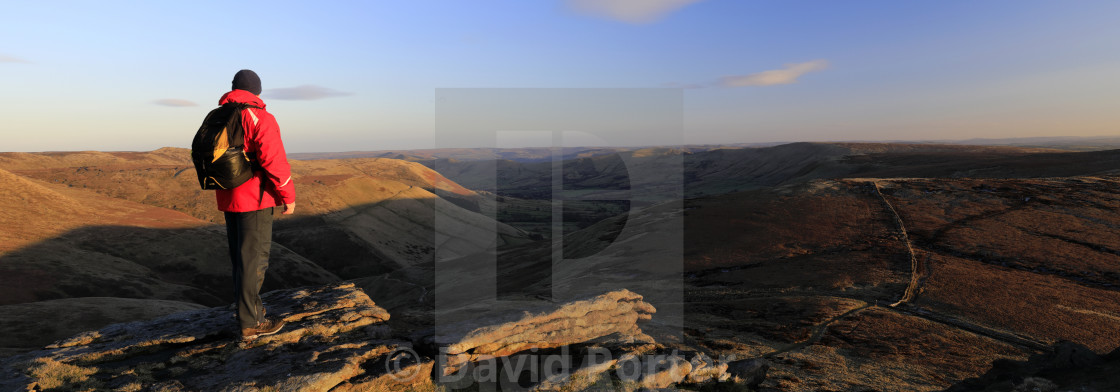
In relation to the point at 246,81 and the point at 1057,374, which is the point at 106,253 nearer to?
the point at 246,81

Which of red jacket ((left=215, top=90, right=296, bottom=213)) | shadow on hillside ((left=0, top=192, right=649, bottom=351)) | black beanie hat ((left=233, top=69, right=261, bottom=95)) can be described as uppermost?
black beanie hat ((left=233, top=69, right=261, bottom=95))

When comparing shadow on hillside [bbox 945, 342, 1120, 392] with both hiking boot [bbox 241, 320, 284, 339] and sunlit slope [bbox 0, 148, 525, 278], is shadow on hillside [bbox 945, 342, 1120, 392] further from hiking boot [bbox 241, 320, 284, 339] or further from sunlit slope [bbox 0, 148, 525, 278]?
sunlit slope [bbox 0, 148, 525, 278]

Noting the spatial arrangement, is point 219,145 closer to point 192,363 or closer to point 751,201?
point 192,363

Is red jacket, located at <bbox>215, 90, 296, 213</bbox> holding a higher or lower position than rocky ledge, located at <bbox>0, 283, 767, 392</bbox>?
higher

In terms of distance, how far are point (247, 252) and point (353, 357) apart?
85.9 inches

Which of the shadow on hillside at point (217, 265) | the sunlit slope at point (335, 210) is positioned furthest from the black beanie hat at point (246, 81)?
the sunlit slope at point (335, 210)

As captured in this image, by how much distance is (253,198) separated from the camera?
6.71m

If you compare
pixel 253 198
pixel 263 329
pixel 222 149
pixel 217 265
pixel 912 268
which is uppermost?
pixel 222 149

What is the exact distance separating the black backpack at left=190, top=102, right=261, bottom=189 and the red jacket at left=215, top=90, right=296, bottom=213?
0.35ft

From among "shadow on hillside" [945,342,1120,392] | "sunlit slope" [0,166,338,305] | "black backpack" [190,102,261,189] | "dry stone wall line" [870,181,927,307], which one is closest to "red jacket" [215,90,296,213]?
"black backpack" [190,102,261,189]

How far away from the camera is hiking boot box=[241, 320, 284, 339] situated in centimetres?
715

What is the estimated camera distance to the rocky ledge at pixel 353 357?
6.26m

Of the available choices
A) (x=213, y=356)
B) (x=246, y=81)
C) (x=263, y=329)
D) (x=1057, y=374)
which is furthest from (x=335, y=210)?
(x=1057, y=374)

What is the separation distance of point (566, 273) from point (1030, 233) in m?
21.5
